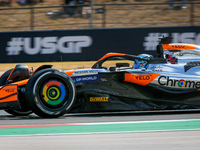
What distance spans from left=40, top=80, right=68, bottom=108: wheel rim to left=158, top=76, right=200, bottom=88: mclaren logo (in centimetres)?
161

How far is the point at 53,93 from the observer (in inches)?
203

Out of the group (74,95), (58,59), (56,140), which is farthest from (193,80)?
(58,59)

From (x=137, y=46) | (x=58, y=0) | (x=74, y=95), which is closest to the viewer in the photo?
(x=74, y=95)

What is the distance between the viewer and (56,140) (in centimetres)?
375

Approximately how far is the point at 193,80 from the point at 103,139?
2436mm

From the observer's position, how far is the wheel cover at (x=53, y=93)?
5117 mm

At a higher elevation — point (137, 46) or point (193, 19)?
point (193, 19)

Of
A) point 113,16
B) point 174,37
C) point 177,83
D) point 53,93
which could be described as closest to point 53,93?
point 53,93

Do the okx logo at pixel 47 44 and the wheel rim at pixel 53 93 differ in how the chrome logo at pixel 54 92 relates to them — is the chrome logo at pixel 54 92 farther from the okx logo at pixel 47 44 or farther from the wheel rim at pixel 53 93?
the okx logo at pixel 47 44

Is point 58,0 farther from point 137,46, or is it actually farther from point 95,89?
point 95,89

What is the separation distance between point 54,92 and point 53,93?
2 cm

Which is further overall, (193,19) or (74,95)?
(193,19)

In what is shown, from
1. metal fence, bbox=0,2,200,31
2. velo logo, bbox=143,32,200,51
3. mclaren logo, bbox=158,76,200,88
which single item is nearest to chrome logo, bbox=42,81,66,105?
mclaren logo, bbox=158,76,200,88

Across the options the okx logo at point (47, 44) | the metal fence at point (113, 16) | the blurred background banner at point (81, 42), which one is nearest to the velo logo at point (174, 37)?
the blurred background banner at point (81, 42)
